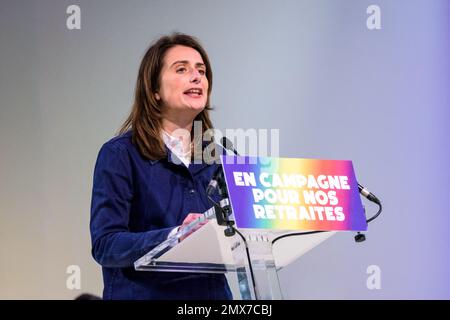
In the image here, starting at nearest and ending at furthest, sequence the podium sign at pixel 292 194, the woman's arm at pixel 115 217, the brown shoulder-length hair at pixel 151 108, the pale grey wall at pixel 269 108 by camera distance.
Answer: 1. the podium sign at pixel 292 194
2. the woman's arm at pixel 115 217
3. the brown shoulder-length hair at pixel 151 108
4. the pale grey wall at pixel 269 108

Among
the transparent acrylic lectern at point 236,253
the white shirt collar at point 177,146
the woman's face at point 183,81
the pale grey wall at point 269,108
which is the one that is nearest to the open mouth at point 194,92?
the woman's face at point 183,81

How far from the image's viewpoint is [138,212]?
2.08 meters

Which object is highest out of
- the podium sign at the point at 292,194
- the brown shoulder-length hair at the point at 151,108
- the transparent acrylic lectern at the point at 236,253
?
the brown shoulder-length hair at the point at 151,108

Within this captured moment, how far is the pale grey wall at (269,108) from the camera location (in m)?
2.97

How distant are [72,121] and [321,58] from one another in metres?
1.00

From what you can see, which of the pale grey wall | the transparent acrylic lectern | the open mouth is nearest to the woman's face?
the open mouth

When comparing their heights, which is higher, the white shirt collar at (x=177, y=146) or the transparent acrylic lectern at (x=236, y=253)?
the white shirt collar at (x=177, y=146)

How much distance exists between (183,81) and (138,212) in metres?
0.42

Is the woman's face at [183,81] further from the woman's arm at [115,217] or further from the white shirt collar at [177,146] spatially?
the woman's arm at [115,217]

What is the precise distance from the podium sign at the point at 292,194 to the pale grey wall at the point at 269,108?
125 centimetres

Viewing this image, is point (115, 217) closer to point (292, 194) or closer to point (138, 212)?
point (138, 212)

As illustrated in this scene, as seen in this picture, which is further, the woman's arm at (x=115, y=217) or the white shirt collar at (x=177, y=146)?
the white shirt collar at (x=177, y=146)

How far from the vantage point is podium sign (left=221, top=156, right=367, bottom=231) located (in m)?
1.65

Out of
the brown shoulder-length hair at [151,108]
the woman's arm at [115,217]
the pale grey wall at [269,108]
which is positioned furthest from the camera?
the pale grey wall at [269,108]
